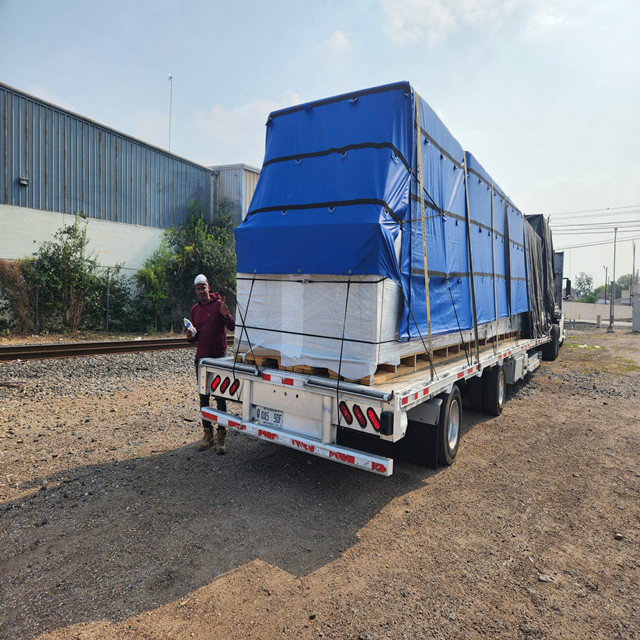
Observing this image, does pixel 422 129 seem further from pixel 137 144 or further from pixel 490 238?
pixel 137 144

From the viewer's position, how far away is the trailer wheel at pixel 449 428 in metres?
4.84

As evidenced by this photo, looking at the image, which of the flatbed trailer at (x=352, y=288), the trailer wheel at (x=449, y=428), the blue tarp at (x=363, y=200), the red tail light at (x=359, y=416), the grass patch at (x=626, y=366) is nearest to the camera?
the red tail light at (x=359, y=416)

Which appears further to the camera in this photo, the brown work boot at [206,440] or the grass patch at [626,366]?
the grass patch at [626,366]

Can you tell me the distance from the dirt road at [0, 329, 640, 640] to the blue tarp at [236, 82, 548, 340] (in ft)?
5.95

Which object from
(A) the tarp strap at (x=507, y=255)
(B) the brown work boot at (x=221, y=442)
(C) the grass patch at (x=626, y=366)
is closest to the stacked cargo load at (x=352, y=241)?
(B) the brown work boot at (x=221, y=442)

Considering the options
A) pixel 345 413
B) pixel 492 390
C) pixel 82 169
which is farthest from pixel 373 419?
pixel 82 169

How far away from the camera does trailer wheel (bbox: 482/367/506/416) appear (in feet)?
23.8

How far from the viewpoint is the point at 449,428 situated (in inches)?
204

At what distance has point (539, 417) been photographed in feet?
25.0

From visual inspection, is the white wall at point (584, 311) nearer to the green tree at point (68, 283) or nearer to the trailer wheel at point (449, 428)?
the green tree at point (68, 283)

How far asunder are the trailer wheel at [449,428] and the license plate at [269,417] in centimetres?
171

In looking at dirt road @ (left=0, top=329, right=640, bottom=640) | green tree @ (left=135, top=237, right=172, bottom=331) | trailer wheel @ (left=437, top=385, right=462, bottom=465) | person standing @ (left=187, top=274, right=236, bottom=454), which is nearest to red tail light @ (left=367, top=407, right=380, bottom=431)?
dirt road @ (left=0, top=329, right=640, bottom=640)

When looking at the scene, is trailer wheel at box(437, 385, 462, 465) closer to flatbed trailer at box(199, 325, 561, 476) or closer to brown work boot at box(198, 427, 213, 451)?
flatbed trailer at box(199, 325, 561, 476)

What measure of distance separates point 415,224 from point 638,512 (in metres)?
3.50
